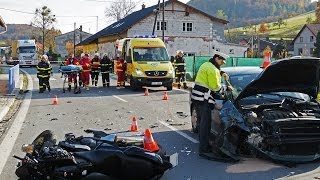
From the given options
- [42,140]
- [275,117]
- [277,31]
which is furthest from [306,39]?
[42,140]

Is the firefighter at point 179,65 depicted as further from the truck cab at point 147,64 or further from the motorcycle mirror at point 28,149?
the motorcycle mirror at point 28,149

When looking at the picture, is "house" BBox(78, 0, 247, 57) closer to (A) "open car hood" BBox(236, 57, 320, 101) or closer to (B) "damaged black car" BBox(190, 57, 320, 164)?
(B) "damaged black car" BBox(190, 57, 320, 164)

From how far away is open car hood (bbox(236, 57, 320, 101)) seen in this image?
7395 mm

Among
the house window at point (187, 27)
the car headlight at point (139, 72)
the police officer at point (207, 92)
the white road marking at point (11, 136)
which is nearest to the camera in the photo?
the police officer at point (207, 92)

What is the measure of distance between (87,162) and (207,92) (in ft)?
9.86

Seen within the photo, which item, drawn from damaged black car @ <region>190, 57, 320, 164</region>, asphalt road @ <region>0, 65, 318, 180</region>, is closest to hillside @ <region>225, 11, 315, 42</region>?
asphalt road @ <region>0, 65, 318, 180</region>

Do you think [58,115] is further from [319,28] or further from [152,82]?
[319,28]

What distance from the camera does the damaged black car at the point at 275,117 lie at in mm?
7000

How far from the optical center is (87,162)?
565 cm

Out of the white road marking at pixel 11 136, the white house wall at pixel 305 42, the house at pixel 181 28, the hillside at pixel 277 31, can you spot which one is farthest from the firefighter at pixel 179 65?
the hillside at pixel 277 31

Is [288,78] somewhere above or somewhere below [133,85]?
above

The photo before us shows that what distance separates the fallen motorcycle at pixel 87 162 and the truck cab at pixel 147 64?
14.2 metres

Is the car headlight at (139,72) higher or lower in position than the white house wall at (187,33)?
lower

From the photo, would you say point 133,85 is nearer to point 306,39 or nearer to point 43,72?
point 43,72
